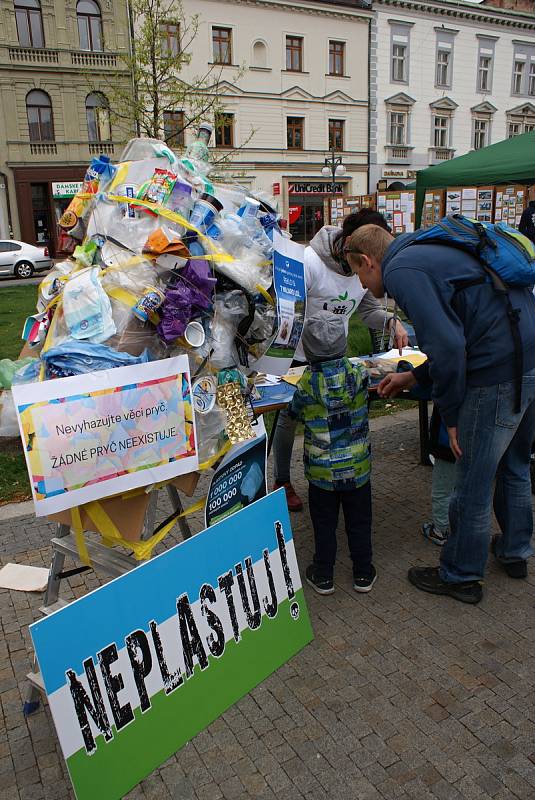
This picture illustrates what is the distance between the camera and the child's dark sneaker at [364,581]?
2936mm

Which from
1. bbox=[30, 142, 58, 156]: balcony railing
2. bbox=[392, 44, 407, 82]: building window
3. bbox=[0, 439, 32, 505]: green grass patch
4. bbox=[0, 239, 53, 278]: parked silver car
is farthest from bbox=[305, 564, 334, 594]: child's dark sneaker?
bbox=[392, 44, 407, 82]: building window

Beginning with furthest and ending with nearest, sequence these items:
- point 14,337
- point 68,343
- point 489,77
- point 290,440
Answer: point 489,77 → point 14,337 → point 290,440 → point 68,343

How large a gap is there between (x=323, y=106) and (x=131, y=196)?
30.5 m

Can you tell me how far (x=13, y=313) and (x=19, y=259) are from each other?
26.6 feet

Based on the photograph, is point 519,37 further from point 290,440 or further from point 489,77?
point 290,440

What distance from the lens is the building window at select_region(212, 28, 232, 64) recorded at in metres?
26.5

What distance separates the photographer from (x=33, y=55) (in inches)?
938

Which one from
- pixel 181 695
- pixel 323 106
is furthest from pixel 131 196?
pixel 323 106

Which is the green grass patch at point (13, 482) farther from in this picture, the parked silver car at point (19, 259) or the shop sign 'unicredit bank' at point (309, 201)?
the shop sign 'unicredit bank' at point (309, 201)

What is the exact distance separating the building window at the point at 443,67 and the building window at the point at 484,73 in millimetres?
2172

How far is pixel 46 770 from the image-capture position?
2.04 m

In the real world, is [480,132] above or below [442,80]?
below

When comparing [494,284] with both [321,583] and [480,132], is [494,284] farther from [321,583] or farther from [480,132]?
[480,132]

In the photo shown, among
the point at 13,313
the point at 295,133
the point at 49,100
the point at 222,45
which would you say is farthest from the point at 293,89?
the point at 13,313
